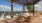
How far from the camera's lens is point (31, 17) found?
1225mm

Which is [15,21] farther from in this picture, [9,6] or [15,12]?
[9,6]

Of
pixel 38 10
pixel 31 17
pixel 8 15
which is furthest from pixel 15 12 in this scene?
pixel 38 10

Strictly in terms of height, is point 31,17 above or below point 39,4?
below

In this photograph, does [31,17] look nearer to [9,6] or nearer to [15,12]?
[15,12]

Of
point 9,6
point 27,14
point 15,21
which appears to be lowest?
point 15,21

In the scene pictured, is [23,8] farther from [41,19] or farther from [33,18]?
[41,19]

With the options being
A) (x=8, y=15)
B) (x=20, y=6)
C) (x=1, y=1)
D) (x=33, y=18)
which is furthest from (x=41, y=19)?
(x=1, y=1)

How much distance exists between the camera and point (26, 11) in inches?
48.3

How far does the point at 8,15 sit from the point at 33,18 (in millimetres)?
398

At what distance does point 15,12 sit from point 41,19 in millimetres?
425

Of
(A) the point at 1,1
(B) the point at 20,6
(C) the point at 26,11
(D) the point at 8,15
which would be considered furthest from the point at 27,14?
(A) the point at 1,1

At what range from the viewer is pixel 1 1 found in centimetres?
116

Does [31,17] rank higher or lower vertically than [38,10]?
lower

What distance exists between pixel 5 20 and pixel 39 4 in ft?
1.97
